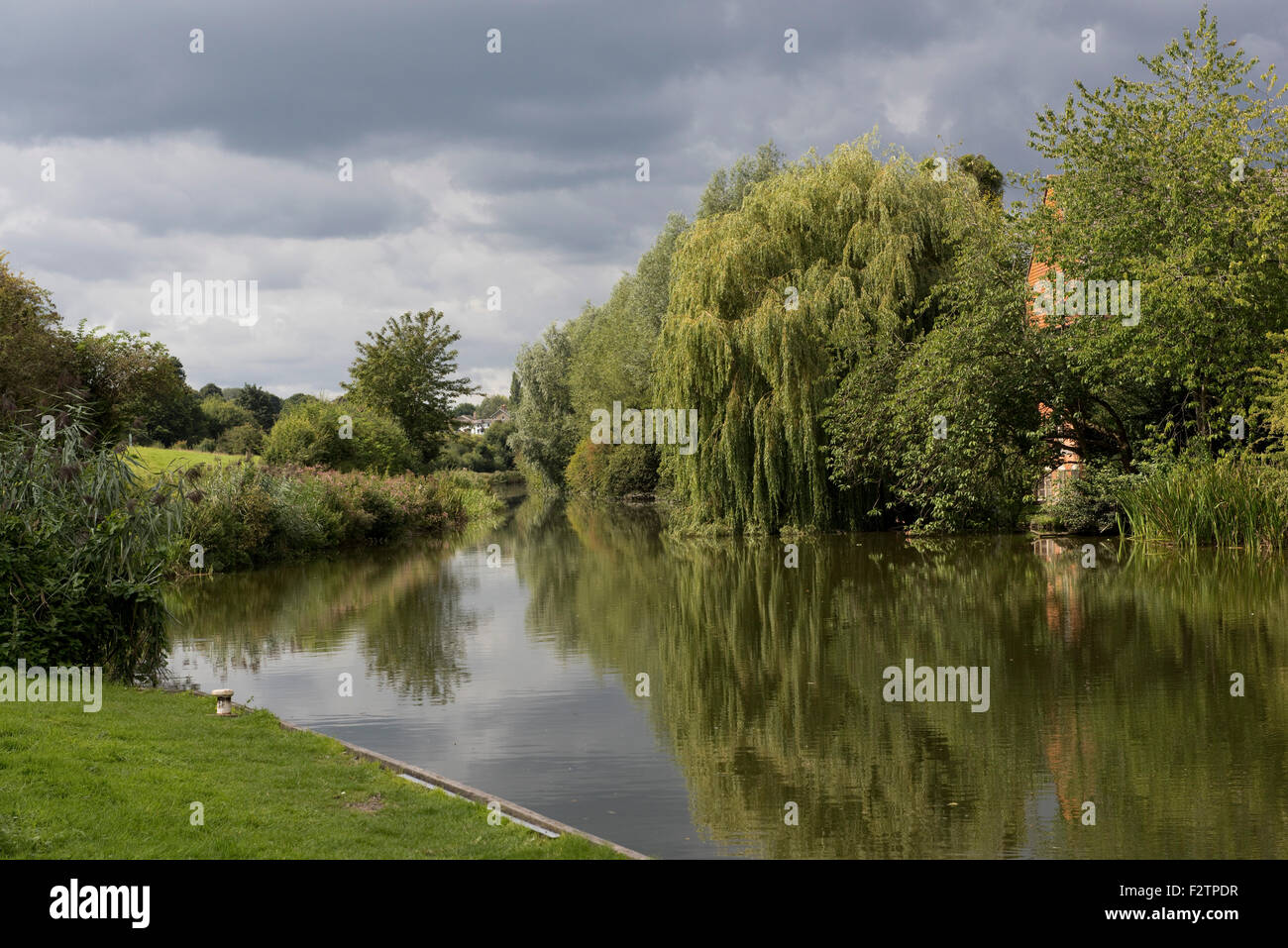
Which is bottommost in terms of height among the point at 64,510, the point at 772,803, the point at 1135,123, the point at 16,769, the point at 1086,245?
the point at 772,803

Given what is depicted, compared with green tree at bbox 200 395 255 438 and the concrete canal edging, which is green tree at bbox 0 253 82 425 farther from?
green tree at bbox 200 395 255 438

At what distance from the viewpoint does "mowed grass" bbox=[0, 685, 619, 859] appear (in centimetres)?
555

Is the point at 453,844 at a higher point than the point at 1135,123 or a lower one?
lower

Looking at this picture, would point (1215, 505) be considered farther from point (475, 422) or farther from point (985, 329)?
point (475, 422)

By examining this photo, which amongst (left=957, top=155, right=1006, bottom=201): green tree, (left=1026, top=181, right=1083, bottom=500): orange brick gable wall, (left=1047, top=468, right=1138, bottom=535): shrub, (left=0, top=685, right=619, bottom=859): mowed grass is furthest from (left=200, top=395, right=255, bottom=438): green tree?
(left=0, top=685, right=619, bottom=859): mowed grass

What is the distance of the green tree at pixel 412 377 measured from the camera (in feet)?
162

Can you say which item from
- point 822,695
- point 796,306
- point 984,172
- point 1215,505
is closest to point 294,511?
point 796,306

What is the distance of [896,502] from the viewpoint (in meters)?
27.8

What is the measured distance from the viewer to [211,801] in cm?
642

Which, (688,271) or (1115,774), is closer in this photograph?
(1115,774)

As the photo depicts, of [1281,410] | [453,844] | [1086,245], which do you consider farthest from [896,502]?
[453,844]

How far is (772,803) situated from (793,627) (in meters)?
7.40
